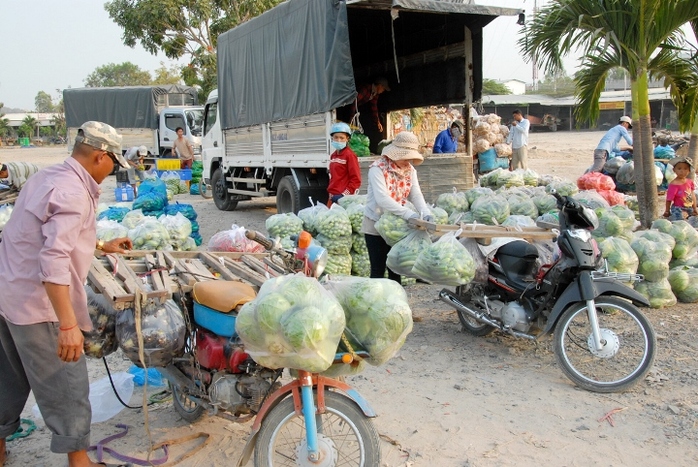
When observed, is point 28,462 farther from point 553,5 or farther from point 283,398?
point 553,5

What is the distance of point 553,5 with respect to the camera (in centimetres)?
767

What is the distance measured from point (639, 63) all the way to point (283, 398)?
275 inches

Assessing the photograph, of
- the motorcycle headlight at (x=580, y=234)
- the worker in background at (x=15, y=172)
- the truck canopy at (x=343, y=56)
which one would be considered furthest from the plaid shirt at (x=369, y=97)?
the motorcycle headlight at (x=580, y=234)

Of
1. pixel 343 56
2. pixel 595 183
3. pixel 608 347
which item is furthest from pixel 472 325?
pixel 595 183

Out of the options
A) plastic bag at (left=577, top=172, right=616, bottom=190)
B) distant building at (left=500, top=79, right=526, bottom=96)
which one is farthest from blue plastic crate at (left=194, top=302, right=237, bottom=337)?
distant building at (left=500, top=79, right=526, bottom=96)

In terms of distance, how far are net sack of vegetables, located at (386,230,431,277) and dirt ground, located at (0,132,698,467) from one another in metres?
0.71

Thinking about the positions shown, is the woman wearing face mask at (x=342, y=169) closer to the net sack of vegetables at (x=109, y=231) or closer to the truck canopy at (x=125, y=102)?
the net sack of vegetables at (x=109, y=231)

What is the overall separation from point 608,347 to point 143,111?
24.4 metres

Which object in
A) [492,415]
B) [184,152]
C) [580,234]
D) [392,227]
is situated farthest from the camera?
[184,152]

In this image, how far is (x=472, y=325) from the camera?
533 centimetres

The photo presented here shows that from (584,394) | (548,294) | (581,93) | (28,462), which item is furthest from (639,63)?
(28,462)

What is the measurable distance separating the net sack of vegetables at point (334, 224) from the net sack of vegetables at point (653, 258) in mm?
3038

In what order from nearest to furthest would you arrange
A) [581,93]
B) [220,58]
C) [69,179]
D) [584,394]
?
[69,179] → [584,394] → [581,93] → [220,58]

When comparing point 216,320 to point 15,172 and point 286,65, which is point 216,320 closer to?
point 15,172
